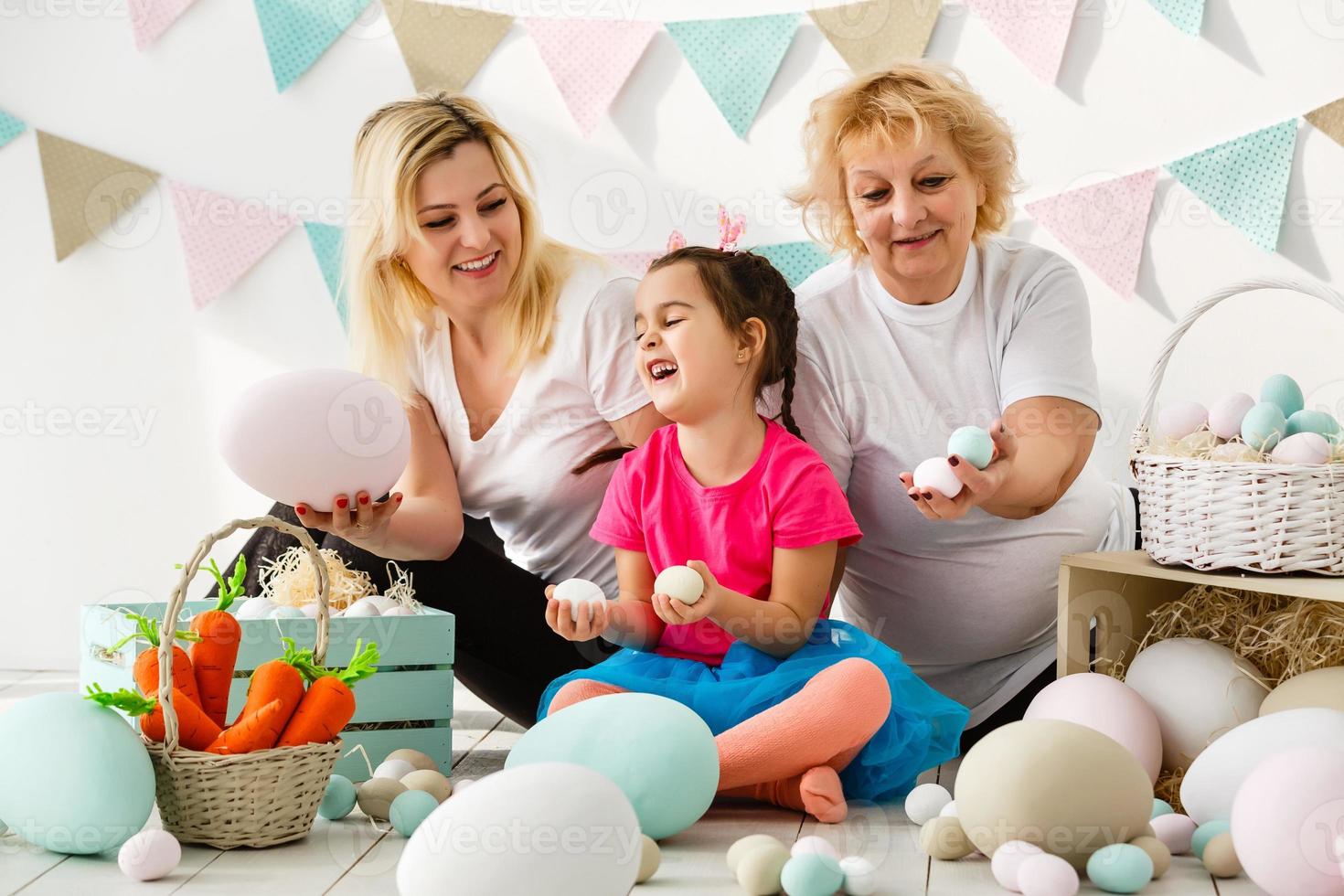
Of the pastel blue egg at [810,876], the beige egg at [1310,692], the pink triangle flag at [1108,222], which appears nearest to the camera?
the pastel blue egg at [810,876]

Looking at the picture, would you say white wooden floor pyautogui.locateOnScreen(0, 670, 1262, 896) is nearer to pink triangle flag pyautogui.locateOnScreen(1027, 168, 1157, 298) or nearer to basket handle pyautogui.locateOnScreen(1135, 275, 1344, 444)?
basket handle pyautogui.locateOnScreen(1135, 275, 1344, 444)

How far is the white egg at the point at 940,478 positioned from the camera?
4.52 feet

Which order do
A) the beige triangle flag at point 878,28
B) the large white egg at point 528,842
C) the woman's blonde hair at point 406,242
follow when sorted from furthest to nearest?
the beige triangle flag at point 878,28, the woman's blonde hair at point 406,242, the large white egg at point 528,842

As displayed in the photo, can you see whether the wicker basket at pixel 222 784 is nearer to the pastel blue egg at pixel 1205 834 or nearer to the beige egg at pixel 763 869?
the beige egg at pixel 763 869

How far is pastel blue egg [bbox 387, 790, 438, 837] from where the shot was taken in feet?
4.08

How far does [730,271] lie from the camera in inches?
63.4

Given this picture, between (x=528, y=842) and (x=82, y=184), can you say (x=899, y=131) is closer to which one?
(x=528, y=842)

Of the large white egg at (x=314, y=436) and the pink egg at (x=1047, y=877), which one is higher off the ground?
the large white egg at (x=314, y=436)

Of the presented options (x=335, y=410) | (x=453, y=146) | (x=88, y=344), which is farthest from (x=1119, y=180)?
(x=88, y=344)

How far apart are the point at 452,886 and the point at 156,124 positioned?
216 cm

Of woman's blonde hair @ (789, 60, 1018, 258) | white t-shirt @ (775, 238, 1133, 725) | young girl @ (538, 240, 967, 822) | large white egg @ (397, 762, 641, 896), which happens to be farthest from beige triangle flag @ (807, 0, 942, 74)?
large white egg @ (397, 762, 641, 896)

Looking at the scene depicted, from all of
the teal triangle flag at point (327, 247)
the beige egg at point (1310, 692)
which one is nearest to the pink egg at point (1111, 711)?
the beige egg at point (1310, 692)

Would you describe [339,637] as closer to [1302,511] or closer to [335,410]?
[335,410]

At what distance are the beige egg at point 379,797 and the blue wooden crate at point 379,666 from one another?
0.55 feet
